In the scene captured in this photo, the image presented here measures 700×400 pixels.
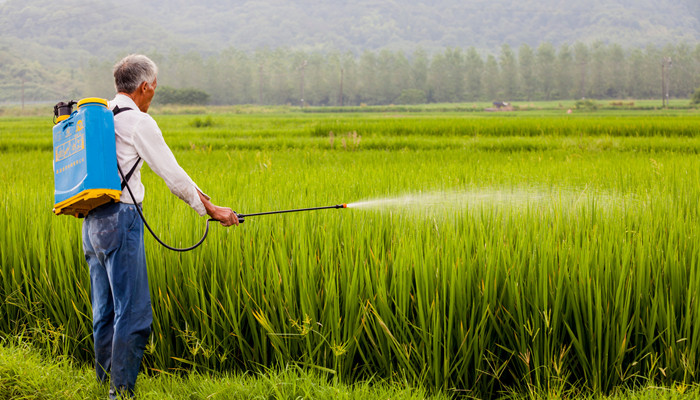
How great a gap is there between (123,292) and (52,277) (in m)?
1.26

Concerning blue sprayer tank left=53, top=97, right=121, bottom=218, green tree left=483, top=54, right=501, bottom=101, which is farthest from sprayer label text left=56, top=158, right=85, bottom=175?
green tree left=483, top=54, right=501, bottom=101

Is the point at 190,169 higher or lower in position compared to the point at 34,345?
higher

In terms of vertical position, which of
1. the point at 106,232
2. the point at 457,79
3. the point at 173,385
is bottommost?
the point at 173,385

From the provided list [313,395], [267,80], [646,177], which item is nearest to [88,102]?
[313,395]

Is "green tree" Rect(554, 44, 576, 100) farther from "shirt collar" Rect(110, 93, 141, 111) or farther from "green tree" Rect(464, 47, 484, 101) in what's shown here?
"shirt collar" Rect(110, 93, 141, 111)

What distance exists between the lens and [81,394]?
2.52 metres

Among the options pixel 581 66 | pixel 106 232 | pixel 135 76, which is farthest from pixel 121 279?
pixel 581 66

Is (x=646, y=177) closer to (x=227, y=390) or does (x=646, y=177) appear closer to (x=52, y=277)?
(x=227, y=390)

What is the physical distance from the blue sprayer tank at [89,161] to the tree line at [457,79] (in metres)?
109

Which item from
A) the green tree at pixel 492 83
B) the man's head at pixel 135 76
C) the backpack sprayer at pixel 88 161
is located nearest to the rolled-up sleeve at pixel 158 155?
the backpack sprayer at pixel 88 161

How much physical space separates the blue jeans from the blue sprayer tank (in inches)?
3.8

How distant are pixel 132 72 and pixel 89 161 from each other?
495 mm

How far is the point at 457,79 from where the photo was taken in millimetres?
122812

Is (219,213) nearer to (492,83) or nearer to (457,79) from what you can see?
(492,83)
